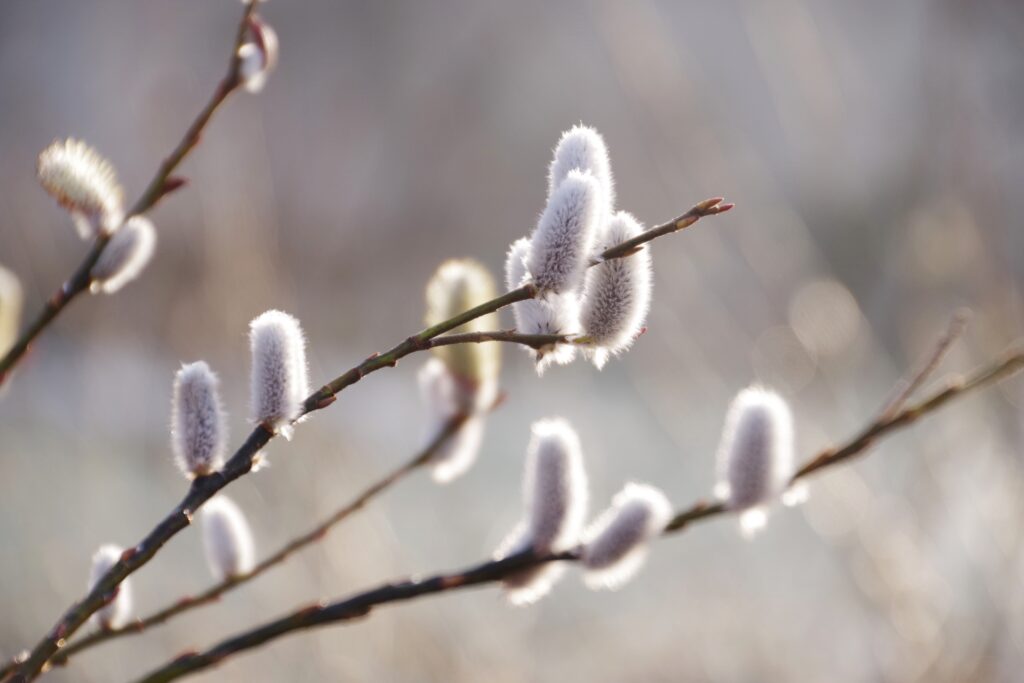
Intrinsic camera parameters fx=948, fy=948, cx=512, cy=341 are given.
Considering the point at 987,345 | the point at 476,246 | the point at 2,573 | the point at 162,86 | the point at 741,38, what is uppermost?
the point at 741,38

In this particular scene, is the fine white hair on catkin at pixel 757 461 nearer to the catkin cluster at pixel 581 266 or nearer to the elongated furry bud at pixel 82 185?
the catkin cluster at pixel 581 266

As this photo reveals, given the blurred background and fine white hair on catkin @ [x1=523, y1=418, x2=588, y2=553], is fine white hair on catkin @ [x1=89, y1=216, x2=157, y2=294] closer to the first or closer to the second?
fine white hair on catkin @ [x1=523, y1=418, x2=588, y2=553]

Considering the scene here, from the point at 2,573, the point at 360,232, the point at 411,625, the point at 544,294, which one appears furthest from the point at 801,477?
the point at 360,232

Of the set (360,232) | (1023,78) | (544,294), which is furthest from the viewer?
(360,232)

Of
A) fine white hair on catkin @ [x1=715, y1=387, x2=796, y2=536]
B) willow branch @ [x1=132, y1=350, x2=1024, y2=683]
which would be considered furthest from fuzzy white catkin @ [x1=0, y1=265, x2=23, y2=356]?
fine white hair on catkin @ [x1=715, y1=387, x2=796, y2=536]

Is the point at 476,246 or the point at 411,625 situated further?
the point at 476,246

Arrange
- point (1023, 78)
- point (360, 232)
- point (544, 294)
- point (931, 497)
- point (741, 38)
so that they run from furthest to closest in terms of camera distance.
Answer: point (741, 38) → point (360, 232) → point (1023, 78) → point (931, 497) → point (544, 294)

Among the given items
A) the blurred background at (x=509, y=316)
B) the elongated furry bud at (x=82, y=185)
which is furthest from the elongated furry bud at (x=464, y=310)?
the blurred background at (x=509, y=316)

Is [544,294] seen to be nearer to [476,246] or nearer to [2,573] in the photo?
[2,573]
